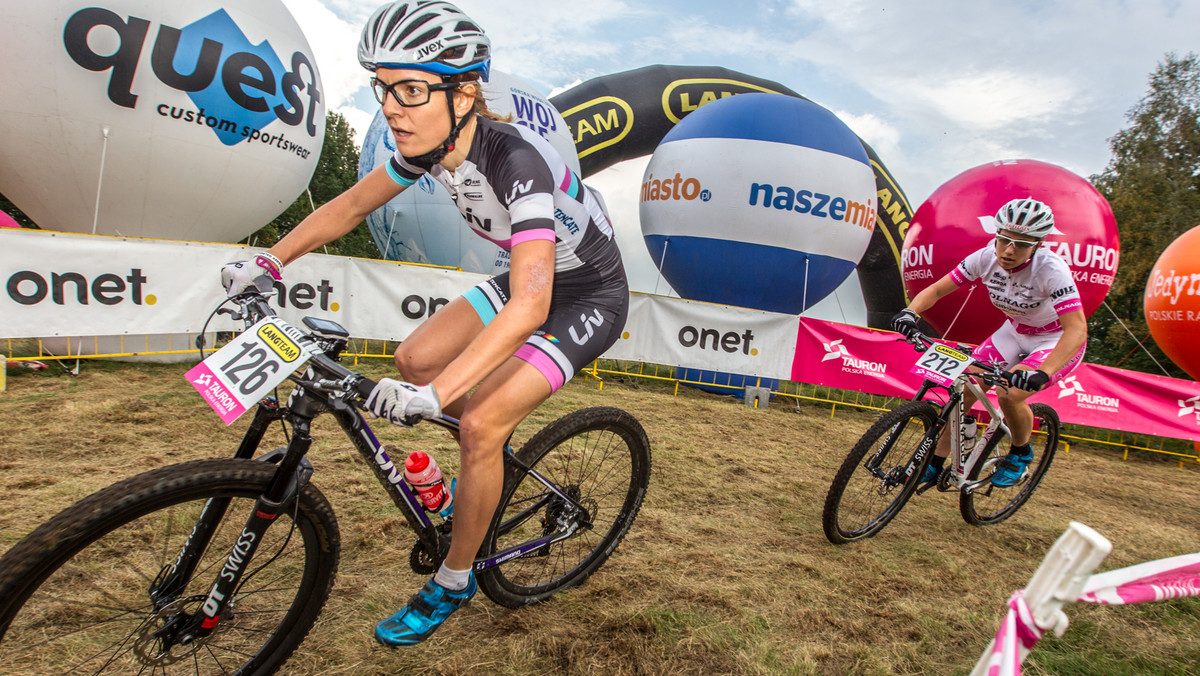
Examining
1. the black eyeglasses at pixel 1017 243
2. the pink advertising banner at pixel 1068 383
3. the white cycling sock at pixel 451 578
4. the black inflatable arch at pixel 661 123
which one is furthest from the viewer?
the black inflatable arch at pixel 661 123

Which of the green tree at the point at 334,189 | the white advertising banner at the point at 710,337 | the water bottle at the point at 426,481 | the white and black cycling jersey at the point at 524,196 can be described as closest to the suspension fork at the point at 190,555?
the water bottle at the point at 426,481

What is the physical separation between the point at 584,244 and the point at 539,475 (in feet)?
3.55

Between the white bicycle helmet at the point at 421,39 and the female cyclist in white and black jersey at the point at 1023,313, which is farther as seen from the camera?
the female cyclist in white and black jersey at the point at 1023,313

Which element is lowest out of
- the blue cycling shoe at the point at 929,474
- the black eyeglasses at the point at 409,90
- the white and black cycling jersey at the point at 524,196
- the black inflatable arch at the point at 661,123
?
the blue cycling shoe at the point at 929,474

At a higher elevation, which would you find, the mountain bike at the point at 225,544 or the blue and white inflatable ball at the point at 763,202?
the blue and white inflatable ball at the point at 763,202

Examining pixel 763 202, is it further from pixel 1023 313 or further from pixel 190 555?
pixel 190 555

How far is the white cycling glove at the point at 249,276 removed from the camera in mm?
2113

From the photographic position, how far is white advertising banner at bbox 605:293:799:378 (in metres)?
9.14

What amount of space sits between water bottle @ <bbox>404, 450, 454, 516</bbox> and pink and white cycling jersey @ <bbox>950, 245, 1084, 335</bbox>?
432 cm

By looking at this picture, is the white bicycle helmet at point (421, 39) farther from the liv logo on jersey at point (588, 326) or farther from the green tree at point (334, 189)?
the green tree at point (334, 189)

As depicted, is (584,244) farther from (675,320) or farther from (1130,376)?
(1130,376)

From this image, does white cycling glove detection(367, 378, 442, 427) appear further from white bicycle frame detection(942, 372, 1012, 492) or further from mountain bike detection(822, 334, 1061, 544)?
white bicycle frame detection(942, 372, 1012, 492)

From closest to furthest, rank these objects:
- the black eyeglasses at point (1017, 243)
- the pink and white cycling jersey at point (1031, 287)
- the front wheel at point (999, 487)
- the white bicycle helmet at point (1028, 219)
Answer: the white bicycle helmet at point (1028, 219) < the black eyeglasses at point (1017, 243) < the pink and white cycling jersey at point (1031, 287) < the front wheel at point (999, 487)

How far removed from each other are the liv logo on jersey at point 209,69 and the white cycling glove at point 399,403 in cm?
673
